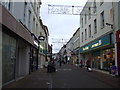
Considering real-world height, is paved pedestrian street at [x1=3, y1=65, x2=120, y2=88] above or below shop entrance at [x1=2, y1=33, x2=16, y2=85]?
below

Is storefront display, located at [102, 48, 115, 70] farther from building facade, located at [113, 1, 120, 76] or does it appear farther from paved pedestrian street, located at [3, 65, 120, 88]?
paved pedestrian street, located at [3, 65, 120, 88]

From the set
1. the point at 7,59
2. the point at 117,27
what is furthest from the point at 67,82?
the point at 117,27

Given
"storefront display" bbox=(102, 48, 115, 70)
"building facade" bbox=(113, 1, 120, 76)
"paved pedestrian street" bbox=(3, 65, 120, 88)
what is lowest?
"paved pedestrian street" bbox=(3, 65, 120, 88)

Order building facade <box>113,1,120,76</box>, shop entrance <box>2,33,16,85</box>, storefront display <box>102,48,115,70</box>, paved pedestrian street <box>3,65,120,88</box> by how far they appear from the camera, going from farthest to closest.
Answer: storefront display <box>102,48,115,70</box> → building facade <box>113,1,120,76</box> → paved pedestrian street <box>3,65,120,88</box> → shop entrance <box>2,33,16,85</box>

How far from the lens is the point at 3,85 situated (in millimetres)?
9242

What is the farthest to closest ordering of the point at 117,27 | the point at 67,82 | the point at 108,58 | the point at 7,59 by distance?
the point at 108,58 < the point at 117,27 < the point at 67,82 < the point at 7,59

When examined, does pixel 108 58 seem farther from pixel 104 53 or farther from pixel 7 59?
pixel 7 59

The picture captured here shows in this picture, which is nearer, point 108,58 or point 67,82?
point 67,82

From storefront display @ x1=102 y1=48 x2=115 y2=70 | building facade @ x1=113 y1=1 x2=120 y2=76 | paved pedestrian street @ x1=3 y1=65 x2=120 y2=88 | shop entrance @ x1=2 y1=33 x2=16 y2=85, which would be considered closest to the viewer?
shop entrance @ x1=2 y1=33 x2=16 y2=85

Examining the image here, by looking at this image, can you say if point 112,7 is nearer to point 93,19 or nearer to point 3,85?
point 93,19

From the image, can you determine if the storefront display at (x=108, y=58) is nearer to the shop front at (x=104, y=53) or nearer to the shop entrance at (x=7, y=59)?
the shop front at (x=104, y=53)

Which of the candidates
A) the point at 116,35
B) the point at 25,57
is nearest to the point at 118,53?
the point at 116,35

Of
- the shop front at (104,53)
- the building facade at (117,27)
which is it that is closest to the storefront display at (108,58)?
the shop front at (104,53)

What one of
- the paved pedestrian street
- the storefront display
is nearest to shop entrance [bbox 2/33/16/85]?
the paved pedestrian street
